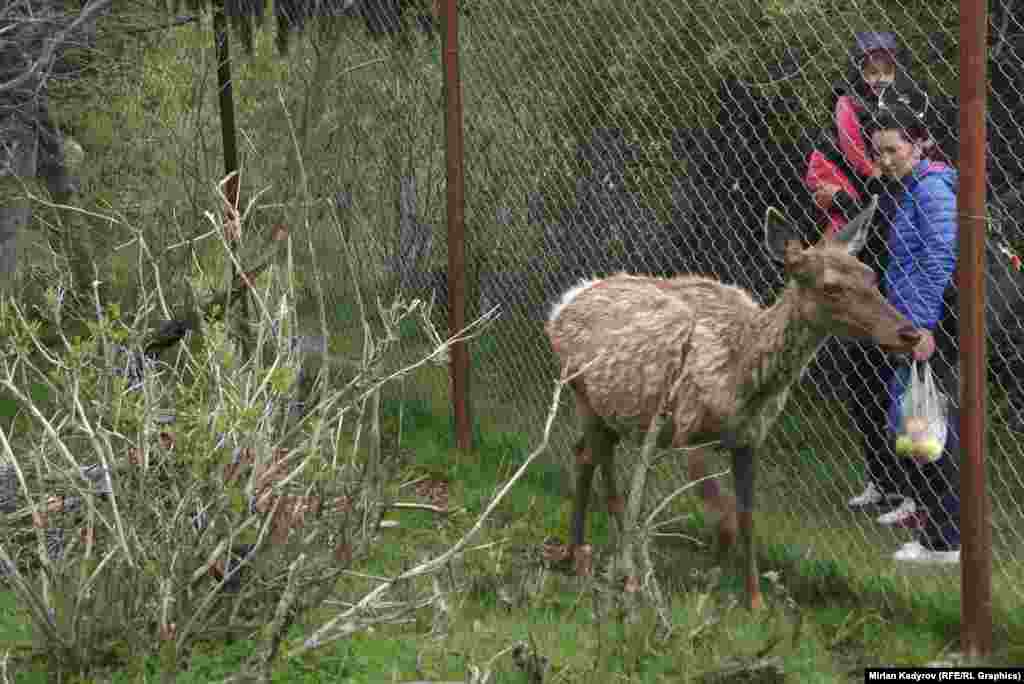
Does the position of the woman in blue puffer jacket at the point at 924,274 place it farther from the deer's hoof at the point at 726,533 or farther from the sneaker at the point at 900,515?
the deer's hoof at the point at 726,533

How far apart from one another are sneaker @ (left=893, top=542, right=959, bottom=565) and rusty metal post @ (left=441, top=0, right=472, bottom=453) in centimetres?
268

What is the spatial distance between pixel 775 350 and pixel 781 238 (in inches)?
16.9

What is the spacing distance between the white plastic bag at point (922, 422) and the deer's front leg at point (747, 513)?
58 cm

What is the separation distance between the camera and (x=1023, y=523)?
6.16 m

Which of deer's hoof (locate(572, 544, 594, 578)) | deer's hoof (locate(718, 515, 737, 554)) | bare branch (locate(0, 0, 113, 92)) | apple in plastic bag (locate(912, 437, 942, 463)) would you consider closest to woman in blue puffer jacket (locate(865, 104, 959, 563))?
apple in plastic bag (locate(912, 437, 942, 463))

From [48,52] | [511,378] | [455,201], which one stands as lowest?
[511,378]

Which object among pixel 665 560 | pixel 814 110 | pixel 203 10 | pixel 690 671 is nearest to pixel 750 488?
pixel 665 560

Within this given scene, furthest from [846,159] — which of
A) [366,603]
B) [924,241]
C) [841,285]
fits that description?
[366,603]

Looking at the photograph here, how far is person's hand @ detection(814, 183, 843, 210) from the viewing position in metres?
5.89

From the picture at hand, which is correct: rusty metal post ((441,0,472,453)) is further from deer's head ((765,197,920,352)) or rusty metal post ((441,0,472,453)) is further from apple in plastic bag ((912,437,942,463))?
apple in plastic bag ((912,437,942,463))

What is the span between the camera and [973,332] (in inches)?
177

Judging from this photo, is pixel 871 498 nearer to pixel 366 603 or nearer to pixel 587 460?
pixel 587 460

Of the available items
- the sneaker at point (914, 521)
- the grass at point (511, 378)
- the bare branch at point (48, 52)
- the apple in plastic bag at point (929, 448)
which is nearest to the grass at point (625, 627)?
the grass at point (511, 378)

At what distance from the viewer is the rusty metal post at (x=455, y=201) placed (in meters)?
7.29
